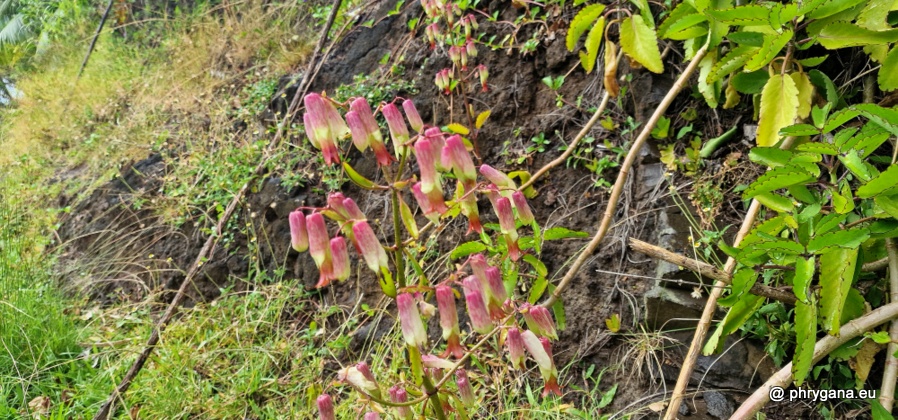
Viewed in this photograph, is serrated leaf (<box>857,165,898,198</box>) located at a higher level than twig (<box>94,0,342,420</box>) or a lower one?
higher

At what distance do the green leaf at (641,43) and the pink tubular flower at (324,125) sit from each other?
1.03 m

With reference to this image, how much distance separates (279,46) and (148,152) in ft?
3.88

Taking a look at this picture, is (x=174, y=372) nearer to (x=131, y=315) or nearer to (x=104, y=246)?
(x=131, y=315)

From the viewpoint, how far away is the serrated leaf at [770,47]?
1.30m

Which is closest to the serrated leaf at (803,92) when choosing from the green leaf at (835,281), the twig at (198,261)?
the green leaf at (835,281)

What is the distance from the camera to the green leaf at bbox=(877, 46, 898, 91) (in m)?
1.34

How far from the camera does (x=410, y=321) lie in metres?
0.97

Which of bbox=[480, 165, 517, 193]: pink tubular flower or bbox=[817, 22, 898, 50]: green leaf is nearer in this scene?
bbox=[480, 165, 517, 193]: pink tubular flower

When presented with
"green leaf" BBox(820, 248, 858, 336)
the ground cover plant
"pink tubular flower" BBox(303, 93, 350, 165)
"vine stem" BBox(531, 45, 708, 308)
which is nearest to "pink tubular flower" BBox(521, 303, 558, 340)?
the ground cover plant

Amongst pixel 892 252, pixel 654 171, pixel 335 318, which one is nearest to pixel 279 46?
pixel 335 318

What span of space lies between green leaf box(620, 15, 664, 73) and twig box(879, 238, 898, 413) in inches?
28.4

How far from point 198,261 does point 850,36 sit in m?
2.38

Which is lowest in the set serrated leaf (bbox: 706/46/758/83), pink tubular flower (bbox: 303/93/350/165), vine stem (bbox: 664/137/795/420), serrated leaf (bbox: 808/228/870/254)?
vine stem (bbox: 664/137/795/420)

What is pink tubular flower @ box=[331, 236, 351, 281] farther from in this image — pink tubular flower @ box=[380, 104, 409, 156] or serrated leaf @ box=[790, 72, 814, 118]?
serrated leaf @ box=[790, 72, 814, 118]
